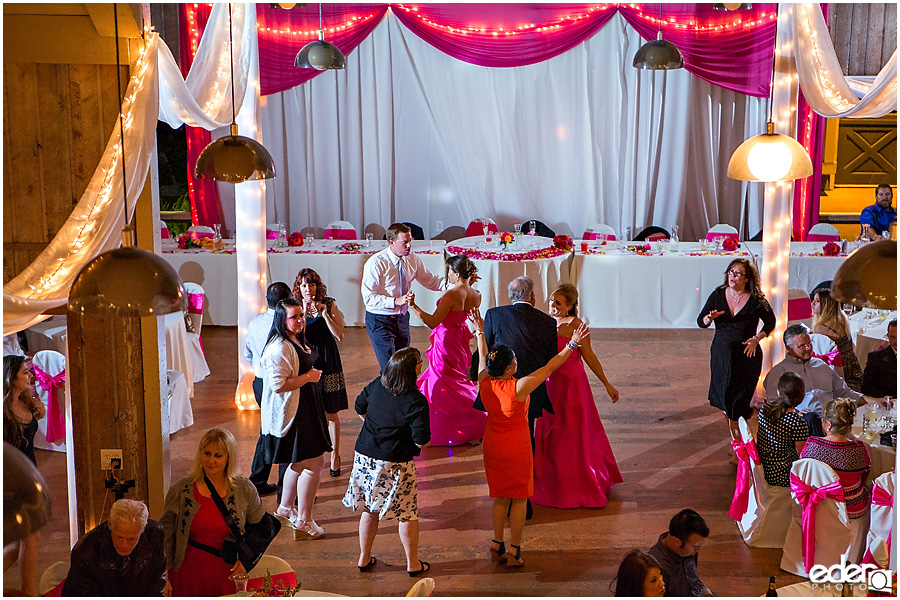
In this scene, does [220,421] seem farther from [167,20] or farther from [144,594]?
[167,20]

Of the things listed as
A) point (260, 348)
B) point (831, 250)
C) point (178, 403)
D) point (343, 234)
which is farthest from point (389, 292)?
point (831, 250)

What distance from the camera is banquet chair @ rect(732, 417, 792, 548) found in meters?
4.93

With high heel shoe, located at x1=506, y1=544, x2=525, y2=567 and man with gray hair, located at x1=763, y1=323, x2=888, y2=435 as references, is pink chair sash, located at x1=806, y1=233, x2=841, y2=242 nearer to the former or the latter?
man with gray hair, located at x1=763, y1=323, x2=888, y2=435

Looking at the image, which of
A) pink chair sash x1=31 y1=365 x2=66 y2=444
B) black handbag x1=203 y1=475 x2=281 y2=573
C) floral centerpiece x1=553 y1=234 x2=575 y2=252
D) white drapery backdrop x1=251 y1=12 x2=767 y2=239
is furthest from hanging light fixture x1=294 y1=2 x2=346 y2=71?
black handbag x1=203 y1=475 x2=281 y2=573

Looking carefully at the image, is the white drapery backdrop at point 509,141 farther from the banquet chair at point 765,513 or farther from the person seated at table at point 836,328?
the banquet chair at point 765,513

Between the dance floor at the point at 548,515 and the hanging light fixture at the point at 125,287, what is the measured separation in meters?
2.14

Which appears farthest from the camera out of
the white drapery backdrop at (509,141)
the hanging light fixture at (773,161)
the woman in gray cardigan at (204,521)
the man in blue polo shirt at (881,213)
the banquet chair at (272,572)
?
the white drapery backdrop at (509,141)

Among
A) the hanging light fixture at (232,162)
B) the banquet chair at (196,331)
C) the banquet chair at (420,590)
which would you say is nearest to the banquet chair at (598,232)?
the banquet chair at (196,331)

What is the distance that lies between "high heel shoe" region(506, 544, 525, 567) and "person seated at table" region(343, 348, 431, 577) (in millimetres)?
436

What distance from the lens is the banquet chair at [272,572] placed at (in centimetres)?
379

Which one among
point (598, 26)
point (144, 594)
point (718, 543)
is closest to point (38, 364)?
point (144, 594)

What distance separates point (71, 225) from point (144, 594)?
1597mm

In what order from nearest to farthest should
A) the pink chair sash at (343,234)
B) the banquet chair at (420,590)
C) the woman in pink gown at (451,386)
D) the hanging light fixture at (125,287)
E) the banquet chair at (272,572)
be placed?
the hanging light fixture at (125,287) < the banquet chair at (420,590) < the banquet chair at (272,572) < the woman in pink gown at (451,386) < the pink chair sash at (343,234)

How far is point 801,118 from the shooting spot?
35.9 feet
